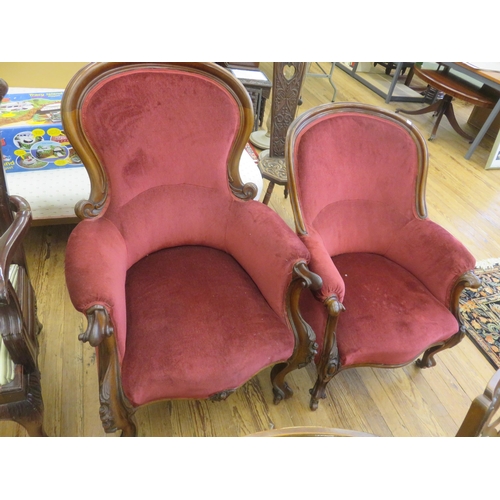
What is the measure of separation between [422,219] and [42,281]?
1699 millimetres

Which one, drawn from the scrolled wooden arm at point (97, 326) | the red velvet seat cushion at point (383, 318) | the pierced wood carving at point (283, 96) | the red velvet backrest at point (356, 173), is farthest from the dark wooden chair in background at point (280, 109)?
the scrolled wooden arm at point (97, 326)

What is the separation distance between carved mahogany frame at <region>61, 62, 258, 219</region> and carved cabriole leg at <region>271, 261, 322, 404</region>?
40 centimetres

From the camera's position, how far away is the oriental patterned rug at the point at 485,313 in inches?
72.3

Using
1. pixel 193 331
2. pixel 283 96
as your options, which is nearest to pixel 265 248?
pixel 193 331

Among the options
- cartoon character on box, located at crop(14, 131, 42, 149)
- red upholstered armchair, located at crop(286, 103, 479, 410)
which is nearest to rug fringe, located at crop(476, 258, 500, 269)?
red upholstered armchair, located at crop(286, 103, 479, 410)

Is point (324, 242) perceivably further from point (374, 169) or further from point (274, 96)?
point (274, 96)

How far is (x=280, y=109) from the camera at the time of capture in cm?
229

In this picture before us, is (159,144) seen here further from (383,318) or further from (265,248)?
(383,318)

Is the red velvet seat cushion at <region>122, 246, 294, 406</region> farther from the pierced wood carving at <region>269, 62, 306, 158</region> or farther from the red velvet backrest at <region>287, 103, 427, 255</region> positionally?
the pierced wood carving at <region>269, 62, 306, 158</region>

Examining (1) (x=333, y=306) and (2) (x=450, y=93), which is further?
(2) (x=450, y=93)

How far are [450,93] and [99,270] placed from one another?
3480 millimetres

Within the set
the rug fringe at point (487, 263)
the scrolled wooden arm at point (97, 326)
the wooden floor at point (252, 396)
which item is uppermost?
the scrolled wooden arm at point (97, 326)

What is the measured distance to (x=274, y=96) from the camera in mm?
2238

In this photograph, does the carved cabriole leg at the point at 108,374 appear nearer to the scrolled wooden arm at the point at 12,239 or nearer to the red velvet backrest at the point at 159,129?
the scrolled wooden arm at the point at 12,239
